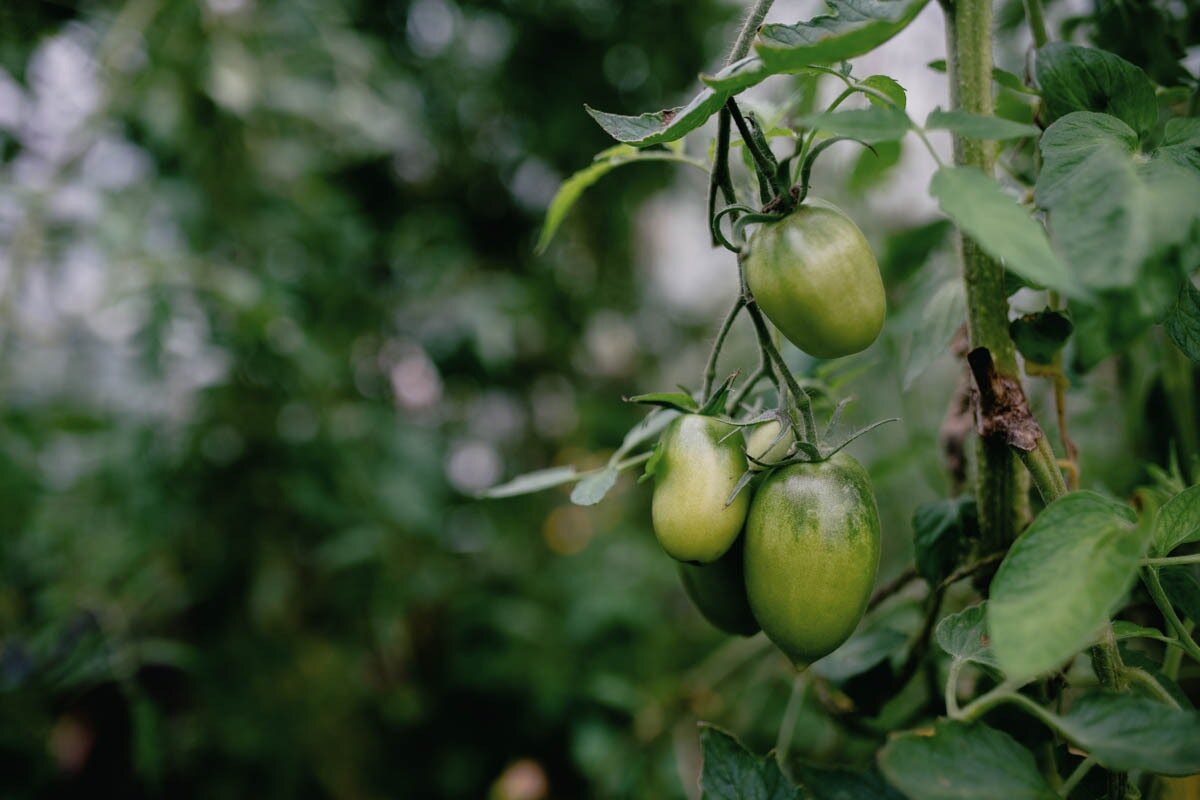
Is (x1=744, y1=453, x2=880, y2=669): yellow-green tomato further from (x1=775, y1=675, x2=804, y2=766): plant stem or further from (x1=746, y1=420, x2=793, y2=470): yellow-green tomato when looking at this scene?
(x1=775, y1=675, x2=804, y2=766): plant stem

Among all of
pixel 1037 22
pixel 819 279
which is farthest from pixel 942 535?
pixel 1037 22

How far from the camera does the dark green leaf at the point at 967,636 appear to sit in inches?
12.1

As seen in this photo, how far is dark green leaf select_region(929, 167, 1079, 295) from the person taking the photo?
22 centimetres

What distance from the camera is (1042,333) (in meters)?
0.34

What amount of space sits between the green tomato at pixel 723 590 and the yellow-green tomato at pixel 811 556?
40 mm

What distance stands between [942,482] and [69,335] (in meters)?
1.15

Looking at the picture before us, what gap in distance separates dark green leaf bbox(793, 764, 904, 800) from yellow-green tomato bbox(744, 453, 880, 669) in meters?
0.08

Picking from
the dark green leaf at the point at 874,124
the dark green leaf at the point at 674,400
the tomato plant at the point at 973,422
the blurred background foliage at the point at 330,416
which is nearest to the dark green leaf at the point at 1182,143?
the tomato plant at the point at 973,422

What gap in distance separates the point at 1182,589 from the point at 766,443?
0.19m

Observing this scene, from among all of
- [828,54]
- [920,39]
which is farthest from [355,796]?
Result: [920,39]

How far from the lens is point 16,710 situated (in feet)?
2.87

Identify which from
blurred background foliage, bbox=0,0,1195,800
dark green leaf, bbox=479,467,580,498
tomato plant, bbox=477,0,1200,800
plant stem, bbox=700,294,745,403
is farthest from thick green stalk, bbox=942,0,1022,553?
blurred background foliage, bbox=0,0,1195,800

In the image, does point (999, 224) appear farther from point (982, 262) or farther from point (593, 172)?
point (593, 172)

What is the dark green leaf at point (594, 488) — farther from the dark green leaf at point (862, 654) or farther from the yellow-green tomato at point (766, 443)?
the dark green leaf at point (862, 654)
